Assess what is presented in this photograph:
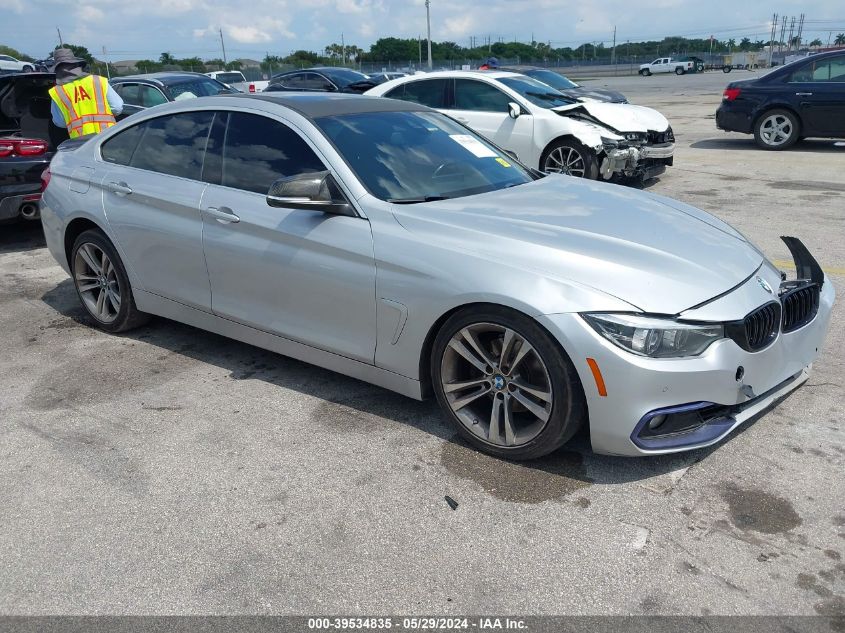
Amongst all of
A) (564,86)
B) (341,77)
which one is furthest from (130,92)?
(564,86)

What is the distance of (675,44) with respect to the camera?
96.8m

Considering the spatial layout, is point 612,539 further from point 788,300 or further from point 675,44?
point 675,44

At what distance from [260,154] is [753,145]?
38.8 feet

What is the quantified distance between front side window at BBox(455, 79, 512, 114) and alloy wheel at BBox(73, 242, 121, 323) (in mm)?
6095

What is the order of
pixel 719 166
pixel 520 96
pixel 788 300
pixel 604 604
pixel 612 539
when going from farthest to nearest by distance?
pixel 719 166 < pixel 520 96 < pixel 788 300 < pixel 612 539 < pixel 604 604

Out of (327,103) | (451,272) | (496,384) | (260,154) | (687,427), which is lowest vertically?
(687,427)

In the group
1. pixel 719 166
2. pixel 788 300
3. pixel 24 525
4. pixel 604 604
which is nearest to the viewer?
pixel 604 604

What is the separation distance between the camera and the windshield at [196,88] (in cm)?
1172

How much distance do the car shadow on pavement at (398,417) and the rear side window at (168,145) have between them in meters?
1.20

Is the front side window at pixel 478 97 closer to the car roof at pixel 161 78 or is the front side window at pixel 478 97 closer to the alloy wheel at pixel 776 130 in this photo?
the car roof at pixel 161 78

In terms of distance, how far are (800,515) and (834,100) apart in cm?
1136

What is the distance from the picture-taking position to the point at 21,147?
785 centimetres

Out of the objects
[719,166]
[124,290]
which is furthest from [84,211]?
[719,166]

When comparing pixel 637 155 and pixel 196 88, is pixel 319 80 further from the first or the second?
pixel 637 155
